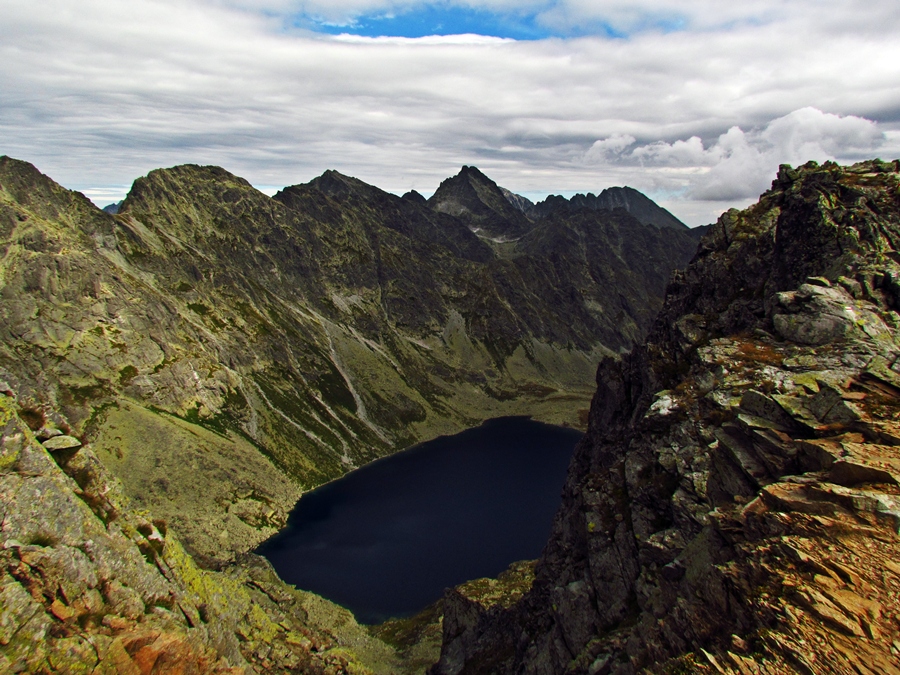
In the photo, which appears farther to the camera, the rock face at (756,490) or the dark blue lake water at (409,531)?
the dark blue lake water at (409,531)

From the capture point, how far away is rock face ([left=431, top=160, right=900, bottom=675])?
2064 cm

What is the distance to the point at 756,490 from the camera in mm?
30375

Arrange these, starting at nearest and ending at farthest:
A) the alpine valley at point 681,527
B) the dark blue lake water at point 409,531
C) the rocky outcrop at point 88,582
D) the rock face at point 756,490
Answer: the rock face at point 756,490
the alpine valley at point 681,527
the rocky outcrop at point 88,582
the dark blue lake water at point 409,531

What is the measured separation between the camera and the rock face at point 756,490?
20.6 metres

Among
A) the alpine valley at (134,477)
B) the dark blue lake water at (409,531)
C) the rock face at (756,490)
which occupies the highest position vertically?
the rock face at (756,490)

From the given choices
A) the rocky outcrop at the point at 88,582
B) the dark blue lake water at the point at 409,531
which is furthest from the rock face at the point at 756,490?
the dark blue lake water at the point at 409,531

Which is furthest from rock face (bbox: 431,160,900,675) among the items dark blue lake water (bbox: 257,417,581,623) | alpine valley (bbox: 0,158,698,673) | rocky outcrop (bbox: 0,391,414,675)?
dark blue lake water (bbox: 257,417,581,623)

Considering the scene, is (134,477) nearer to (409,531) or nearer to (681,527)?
(409,531)

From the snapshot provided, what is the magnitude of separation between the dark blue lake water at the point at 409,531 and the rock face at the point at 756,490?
47.3m

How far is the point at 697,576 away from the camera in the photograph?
2838 cm

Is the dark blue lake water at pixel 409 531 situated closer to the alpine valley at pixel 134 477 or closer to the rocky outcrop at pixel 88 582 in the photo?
the alpine valley at pixel 134 477

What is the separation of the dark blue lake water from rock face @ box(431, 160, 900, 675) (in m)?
47.3

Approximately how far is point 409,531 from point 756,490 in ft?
415

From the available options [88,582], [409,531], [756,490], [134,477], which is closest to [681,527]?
[756,490]
